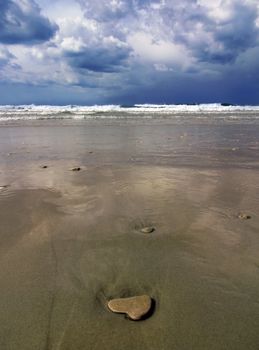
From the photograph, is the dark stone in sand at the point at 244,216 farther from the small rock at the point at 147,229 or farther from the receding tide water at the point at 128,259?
the small rock at the point at 147,229

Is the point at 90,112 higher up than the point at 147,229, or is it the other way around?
the point at 147,229

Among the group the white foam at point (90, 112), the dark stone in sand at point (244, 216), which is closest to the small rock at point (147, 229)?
the dark stone in sand at point (244, 216)

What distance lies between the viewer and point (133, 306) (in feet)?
7.02

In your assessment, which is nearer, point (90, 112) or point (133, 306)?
point (133, 306)

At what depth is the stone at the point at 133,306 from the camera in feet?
6.78

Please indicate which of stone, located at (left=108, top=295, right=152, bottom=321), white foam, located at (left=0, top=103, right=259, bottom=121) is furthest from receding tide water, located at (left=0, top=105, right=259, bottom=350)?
white foam, located at (left=0, top=103, right=259, bottom=121)

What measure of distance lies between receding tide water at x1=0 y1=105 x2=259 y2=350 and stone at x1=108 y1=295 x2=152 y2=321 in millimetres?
41

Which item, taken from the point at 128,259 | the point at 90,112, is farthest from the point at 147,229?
the point at 90,112

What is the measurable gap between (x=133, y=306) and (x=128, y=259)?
A: 648 mm

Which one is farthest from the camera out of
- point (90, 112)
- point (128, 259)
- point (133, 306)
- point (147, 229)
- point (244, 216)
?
point (90, 112)

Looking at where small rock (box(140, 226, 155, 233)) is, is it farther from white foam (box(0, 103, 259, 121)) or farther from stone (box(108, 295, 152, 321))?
white foam (box(0, 103, 259, 121))

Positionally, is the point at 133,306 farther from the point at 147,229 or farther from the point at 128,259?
the point at 147,229

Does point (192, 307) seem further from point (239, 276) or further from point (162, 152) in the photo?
point (162, 152)

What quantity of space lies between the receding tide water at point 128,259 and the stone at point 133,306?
0.13 ft
